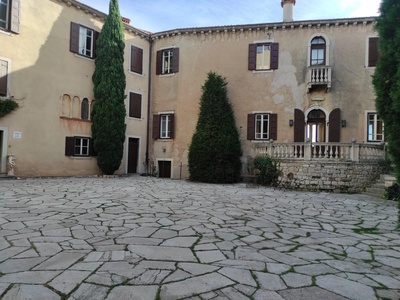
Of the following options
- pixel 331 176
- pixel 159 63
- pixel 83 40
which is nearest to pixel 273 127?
pixel 331 176

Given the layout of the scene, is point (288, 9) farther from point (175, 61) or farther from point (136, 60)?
point (136, 60)

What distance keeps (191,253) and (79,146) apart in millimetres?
13695

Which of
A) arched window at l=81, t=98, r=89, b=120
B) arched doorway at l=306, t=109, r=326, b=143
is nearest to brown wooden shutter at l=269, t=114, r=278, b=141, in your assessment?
arched doorway at l=306, t=109, r=326, b=143

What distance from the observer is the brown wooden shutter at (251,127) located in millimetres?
16406

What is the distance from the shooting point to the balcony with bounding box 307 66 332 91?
15250 millimetres

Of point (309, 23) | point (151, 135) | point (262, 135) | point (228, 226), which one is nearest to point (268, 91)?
point (262, 135)

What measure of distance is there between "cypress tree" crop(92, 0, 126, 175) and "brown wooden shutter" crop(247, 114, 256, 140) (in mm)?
6890

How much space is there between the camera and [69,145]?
1530 centimetres

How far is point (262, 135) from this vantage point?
16469mm

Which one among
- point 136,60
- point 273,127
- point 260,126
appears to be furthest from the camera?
point 136,60

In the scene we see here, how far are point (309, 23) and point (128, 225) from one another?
15060 millimetres

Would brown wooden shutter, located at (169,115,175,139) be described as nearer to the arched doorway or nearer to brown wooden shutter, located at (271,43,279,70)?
brown wooden shutter, located at (271,43,279,70)

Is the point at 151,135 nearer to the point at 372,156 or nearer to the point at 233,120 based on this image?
the point at 233,120

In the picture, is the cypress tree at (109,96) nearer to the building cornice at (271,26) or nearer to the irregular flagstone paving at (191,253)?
the building cornice at (271,26)
